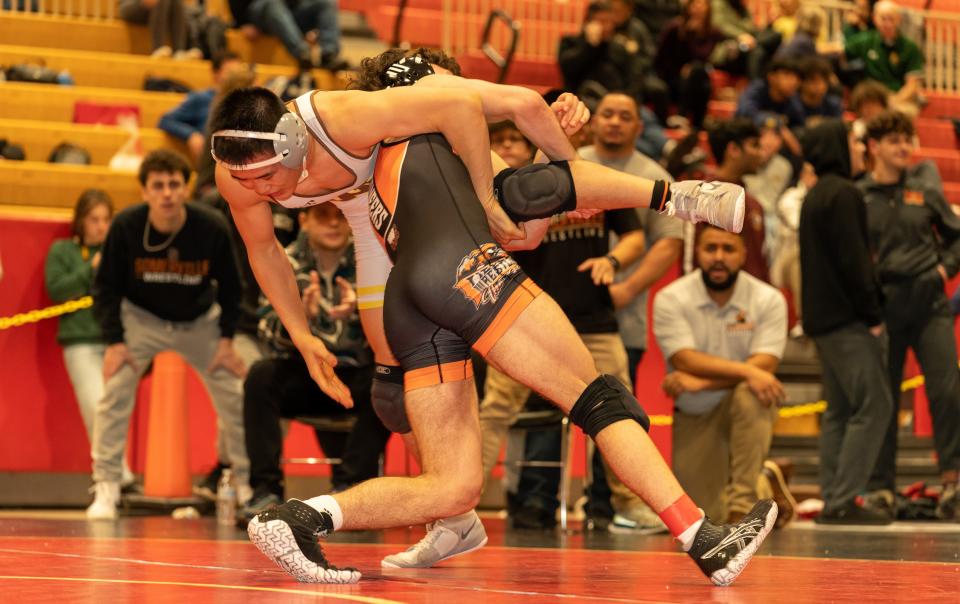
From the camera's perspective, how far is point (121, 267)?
8.01 meters

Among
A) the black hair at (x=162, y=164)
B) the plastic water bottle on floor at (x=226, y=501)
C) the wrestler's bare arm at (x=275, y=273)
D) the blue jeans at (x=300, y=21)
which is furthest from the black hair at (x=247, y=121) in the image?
the blue jeans at (x=300, y=21)

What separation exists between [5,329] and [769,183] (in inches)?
227

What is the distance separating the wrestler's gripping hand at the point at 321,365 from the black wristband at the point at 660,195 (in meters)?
1.11

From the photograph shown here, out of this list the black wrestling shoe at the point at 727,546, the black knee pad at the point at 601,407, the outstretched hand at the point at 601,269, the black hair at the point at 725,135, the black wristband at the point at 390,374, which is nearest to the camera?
the black wrestling shoe at the point at 727,546

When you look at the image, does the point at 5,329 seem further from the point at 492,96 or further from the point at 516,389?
the point at 492,96

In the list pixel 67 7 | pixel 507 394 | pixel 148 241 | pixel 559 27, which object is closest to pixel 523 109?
pixel 507 394

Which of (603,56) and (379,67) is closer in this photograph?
(379,67)

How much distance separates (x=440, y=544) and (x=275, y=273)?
3.41 feet

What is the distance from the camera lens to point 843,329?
313 inches

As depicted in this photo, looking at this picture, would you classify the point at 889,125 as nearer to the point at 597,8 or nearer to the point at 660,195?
the point at 660,195

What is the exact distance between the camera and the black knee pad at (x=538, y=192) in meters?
4.50

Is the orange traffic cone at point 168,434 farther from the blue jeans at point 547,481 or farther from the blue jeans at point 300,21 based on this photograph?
the blue jeans at point 300,21

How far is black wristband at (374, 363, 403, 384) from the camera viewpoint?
4.88m

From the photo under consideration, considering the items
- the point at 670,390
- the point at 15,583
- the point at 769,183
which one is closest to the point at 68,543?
the point at 15,583
